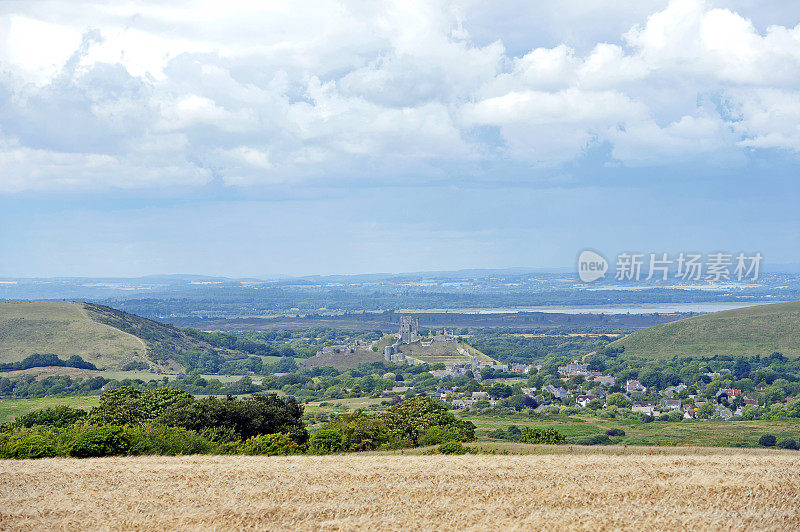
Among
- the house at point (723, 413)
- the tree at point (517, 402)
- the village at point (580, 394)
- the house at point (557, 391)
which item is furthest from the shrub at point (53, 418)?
the house at point (557, 391)

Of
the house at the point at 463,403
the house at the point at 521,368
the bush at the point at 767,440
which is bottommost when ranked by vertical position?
the house at the point at 521,368

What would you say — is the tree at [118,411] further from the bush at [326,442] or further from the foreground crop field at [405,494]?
the foreground crop field at [405,494]

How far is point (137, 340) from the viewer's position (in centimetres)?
19512

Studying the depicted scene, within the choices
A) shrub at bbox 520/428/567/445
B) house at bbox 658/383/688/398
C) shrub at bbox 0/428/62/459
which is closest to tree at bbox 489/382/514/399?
house at bbox 658/383/688/398

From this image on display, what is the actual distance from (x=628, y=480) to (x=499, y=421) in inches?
2755

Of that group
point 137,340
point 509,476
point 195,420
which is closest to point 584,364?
point 137,340

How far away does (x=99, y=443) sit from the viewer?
45344mm

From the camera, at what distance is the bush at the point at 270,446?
156 ft

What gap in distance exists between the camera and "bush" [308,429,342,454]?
49.5 meters

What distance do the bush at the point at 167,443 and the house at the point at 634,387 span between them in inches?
4143

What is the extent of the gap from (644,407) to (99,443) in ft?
306

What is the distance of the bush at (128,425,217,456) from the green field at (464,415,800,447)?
36.6 m

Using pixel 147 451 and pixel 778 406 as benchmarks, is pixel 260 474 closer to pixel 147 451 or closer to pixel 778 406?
pixel 147 451

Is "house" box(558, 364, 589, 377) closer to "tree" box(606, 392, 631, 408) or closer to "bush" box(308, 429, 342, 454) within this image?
"tree" box(606, 392, 631, 408)
